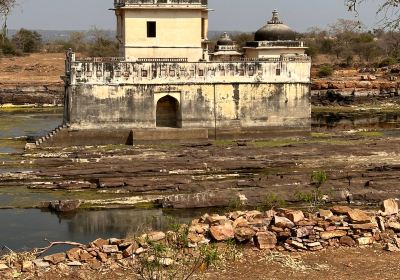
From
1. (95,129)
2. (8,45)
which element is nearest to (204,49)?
(95,129)

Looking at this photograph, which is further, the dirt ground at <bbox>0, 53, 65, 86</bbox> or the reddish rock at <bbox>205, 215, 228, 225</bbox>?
the dirt ground at <bbox>0, 53, 65, 86</bbox>

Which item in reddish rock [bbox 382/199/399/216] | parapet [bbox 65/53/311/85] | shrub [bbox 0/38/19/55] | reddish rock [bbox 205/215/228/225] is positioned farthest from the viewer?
shrub [bbox 0/38/19/55]

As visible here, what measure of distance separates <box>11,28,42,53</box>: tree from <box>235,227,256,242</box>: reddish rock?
6313cm

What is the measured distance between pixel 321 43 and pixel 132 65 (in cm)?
4823

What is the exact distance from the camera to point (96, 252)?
41.3 feet

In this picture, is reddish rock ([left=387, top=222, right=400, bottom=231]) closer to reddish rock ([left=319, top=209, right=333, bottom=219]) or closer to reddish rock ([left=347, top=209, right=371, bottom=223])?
reddish rock ([left=347, top=209, right=371, bottom=223])

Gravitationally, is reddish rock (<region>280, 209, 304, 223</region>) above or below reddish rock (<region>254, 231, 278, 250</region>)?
above

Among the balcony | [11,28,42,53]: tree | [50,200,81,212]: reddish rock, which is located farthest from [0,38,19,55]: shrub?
[50,200,81,212]: reddish rock

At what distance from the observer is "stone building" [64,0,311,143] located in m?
30.1

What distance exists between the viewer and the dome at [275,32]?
112ft

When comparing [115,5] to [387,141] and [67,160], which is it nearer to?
[67,160]

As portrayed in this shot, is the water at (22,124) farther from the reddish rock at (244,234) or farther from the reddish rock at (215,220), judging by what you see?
the reddish rock at (244,234)

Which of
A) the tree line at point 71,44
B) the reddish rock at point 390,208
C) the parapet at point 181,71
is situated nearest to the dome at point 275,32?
the parapet at point 181,71

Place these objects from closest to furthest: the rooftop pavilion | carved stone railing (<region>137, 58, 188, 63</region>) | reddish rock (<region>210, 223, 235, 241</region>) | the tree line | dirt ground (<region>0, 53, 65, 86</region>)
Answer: reddish rock (<region>210, 223, 235, 241</region>) < carved stone railing (<region>137, 58, 188, 63</region>) < the rooftop pavilion < dirt ground (<region>0, 53, 65, 86</region>) < the tree line
